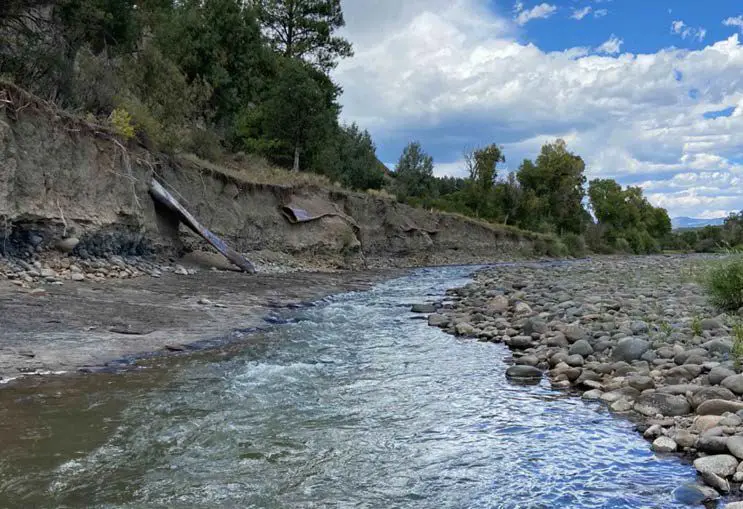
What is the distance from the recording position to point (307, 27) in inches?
1588

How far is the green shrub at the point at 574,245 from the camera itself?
196 ft

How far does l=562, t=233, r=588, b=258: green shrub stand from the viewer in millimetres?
59844

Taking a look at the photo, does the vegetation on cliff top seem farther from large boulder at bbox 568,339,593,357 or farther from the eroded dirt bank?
large boulder at bbox 568,339,593,357

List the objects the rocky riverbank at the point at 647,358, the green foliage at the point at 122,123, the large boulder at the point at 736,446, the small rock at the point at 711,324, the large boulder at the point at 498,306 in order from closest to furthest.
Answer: the large boulder at the point at 736,446, the rocky riverbank at the point at 647,358, the small rock at the point at 711,324, the large boulder at the point at 498,306, the green foliage at the point at 122,123

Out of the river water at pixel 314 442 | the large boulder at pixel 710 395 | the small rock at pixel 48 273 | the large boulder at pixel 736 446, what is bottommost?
the river water at pixel 314 442

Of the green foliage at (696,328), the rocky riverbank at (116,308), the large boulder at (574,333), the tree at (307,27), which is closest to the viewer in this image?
the rocky riverbank at (116,308)

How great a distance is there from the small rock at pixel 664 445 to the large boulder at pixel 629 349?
2.80 m

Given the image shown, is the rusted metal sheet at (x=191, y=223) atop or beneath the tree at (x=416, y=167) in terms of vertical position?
beneath

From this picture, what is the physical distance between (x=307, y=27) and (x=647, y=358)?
127 feet

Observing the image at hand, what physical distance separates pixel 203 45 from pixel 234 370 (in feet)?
91.3

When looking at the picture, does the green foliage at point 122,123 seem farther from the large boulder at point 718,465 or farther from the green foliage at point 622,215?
the green foliage at point 622,215

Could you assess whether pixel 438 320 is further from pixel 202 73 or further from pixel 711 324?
pixel 202 73

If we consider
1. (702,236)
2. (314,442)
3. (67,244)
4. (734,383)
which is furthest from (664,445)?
(702,236)

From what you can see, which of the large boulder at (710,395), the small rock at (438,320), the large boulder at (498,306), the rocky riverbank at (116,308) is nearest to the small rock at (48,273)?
the rocky riverbank at (116,308)
